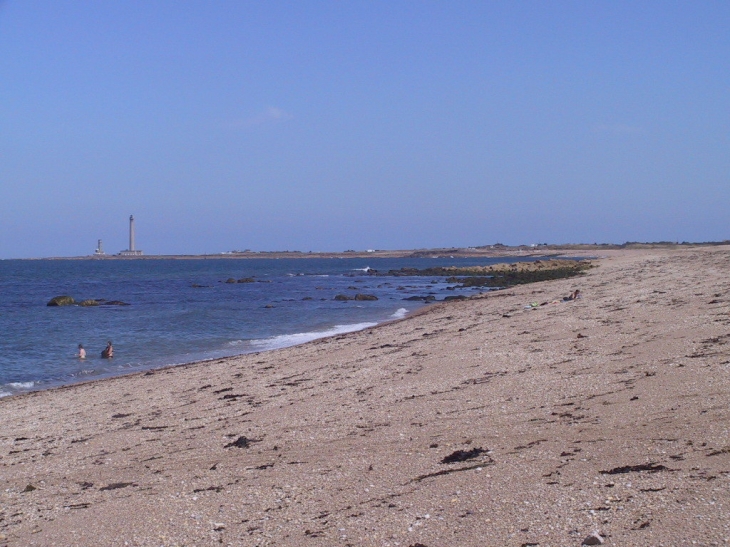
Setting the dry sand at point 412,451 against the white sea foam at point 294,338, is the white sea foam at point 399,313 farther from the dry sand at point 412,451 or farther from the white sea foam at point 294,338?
the dry sand at point 412,451

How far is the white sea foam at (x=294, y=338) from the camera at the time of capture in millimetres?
23416

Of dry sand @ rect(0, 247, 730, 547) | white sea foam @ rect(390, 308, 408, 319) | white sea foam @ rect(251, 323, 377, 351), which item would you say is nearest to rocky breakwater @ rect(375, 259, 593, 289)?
white sea foam @ rect(390, 308, 408, 319)

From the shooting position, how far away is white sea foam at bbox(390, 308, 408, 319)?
104 feet

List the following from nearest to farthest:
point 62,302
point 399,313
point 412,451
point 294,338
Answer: point 412,451
point 294,338
point 399,313
point 62,302

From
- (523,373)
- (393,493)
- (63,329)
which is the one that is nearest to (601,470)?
(393,493)

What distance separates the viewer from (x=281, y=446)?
8.66 m

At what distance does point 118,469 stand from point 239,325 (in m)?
22.7

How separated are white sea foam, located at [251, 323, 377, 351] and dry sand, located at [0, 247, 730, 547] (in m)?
8.45

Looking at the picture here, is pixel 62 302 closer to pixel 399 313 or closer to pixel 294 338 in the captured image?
pixel 399 313

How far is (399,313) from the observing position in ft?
111

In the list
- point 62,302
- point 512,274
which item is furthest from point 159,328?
point 512,274

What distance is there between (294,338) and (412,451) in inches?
700

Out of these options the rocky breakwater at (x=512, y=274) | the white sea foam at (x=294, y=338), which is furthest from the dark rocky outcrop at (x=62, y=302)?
the rocky breakwater at (x=512, y=274)

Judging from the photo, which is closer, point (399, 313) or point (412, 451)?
point (412, 451)
